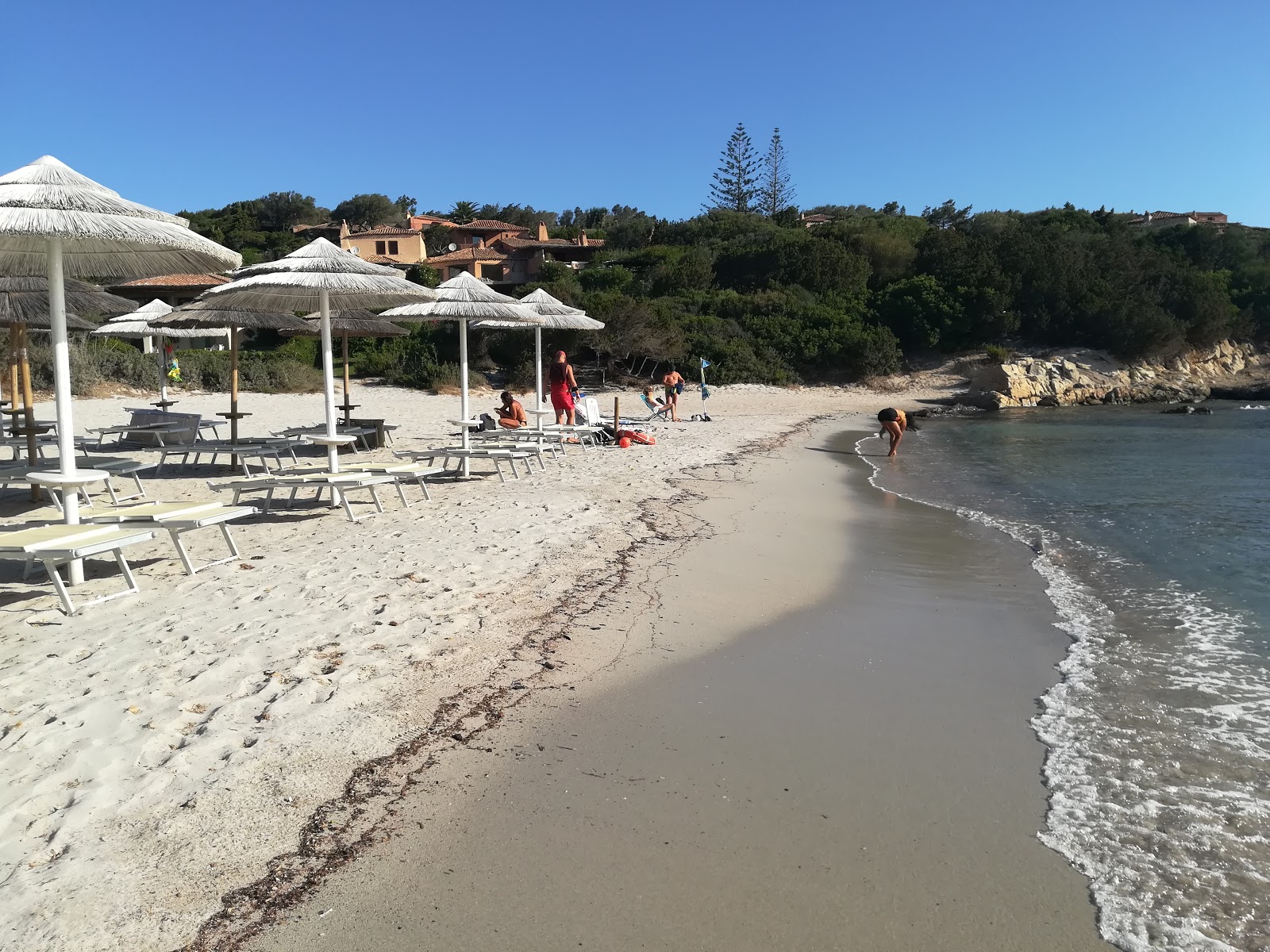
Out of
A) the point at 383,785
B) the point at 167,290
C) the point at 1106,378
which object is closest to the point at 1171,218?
the point at 1106,378

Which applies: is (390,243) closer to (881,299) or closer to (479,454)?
(881,299)

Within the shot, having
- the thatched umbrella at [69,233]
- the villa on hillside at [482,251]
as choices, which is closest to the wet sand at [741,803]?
the thatched umbrella at [69,233]

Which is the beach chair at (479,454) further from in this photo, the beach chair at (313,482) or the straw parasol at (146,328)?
the straw parasol at (146,328)

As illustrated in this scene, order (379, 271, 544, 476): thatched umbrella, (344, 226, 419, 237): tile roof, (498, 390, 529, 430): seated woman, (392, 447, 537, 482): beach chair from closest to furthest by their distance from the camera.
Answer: (392, 447, 537, 482): beach chair < (379, 271, 544, 476): thatched umbrella < (498, 390, 529, 430): seated woman < (344, 226, 419, 237): tile roof

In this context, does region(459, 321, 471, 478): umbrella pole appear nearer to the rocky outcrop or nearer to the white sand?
the white sand

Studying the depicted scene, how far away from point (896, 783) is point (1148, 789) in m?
0.97

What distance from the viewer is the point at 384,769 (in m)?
3.29

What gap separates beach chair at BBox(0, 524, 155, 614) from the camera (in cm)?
482

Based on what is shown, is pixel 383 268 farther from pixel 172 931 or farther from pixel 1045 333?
pixel 1045 333

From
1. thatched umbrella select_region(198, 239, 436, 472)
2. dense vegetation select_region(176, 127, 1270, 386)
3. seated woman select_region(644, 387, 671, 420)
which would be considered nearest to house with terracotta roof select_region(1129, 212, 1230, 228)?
dense vegetation select_region(176, 127, 1270, 386)

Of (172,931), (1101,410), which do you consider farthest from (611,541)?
(1101,410)

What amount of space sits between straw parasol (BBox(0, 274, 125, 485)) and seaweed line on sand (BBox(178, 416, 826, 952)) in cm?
605

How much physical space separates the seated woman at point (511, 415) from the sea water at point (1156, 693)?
5523 mm

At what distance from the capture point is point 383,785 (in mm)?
3188
